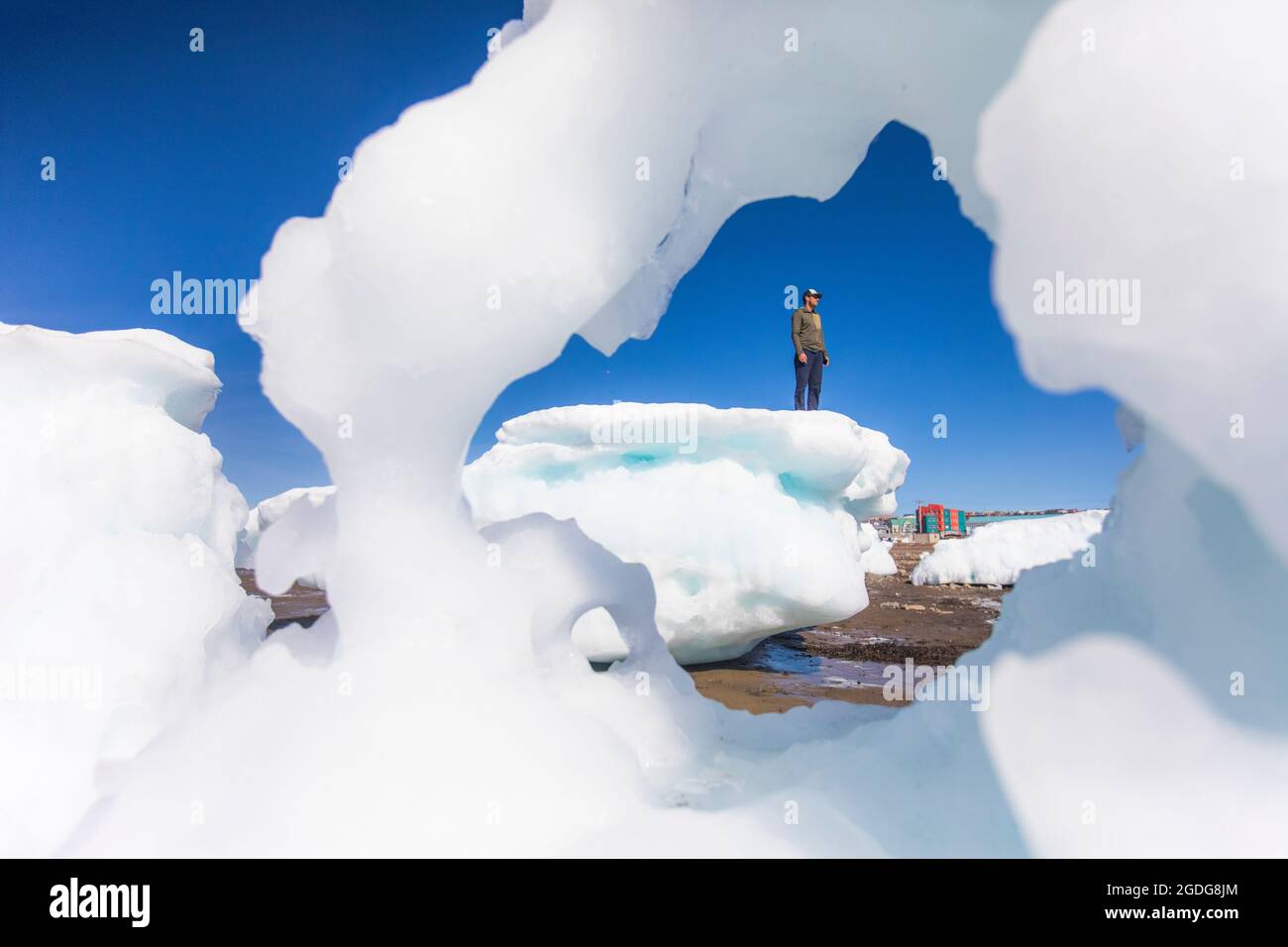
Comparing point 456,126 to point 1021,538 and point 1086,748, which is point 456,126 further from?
point 1021,538

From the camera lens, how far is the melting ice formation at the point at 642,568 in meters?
2.01

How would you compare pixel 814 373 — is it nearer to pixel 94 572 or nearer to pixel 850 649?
pixel 850 649

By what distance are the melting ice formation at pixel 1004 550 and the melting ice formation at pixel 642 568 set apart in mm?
12082

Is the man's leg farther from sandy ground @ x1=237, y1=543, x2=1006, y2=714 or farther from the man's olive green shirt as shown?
sandy ground @ x1=237, y1=543, x2=1006, y2=714

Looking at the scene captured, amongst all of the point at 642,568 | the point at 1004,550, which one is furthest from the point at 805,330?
the point at 1004,550

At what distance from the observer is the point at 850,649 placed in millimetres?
8719

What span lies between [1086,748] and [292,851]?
2149mm

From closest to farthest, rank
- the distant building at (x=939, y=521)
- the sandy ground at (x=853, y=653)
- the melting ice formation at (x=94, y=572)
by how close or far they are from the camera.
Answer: the melting ice formation at (x=94, y=572) < the sandy ground at (x=853, y=653) < the distant building at (x=939, y=521)

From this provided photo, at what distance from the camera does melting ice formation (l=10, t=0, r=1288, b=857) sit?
6.60ft

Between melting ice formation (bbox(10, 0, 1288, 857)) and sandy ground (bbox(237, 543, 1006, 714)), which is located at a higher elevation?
melting ice formation (bbox(10, 0, 1288, 857))

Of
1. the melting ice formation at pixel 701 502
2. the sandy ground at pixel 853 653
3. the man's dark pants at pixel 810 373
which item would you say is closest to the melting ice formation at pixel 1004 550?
the sandy ground at pixel 853 653

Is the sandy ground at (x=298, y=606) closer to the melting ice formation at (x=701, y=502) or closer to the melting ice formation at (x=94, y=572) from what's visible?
the melting ice formation at (x=701, y=502)

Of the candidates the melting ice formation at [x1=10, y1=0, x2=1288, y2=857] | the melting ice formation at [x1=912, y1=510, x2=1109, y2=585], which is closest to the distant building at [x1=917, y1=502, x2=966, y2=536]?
the melting ice formation at [x1=912, y1=510, x2=1109, y2=585]

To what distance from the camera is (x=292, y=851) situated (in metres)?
2.03
